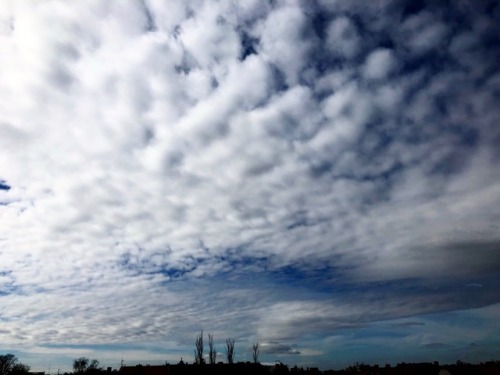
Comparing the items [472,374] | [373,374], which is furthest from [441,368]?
[373,374]

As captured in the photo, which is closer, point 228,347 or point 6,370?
point 228,347

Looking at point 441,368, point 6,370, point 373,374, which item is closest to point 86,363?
point 6,370

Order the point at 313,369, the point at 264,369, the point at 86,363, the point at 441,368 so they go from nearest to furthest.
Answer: the point at 441,368, the point at 264,369, the point at 313,369, the point at 86,363

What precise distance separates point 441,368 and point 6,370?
110 metres

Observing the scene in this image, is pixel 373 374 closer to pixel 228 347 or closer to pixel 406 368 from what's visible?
pixel 406 368

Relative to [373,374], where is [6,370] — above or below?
above

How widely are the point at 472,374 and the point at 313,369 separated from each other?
43.8 meters

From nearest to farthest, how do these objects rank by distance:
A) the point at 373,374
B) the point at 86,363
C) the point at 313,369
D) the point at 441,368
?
the point at 441,368
the point at 373,374
the point at 313,369
the point at 86,363

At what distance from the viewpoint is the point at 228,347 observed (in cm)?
8362

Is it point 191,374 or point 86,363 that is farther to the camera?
point 86,363

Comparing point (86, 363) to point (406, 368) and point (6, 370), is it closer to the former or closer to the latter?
point (6, 370)

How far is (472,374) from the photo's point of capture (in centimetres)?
A: 6312

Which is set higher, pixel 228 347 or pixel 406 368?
pixel 228 347

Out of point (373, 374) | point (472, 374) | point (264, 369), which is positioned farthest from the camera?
point (264, 369)
